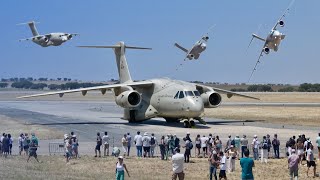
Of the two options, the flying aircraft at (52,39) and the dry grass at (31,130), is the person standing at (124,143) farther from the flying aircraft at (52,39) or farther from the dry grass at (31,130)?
the flying aircraft at (52,39)

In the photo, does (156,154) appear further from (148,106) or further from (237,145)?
(148,106)

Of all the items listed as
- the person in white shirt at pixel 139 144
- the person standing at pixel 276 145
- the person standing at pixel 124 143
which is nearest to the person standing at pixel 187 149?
the person in white shirt at pixel 139 144

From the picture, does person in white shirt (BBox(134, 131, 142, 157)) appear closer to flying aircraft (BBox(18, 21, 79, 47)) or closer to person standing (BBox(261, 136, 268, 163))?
person standing (BBox(261, 136, 268, 163))

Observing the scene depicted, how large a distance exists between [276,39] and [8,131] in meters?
19.4

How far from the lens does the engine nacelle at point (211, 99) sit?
48.8 metres

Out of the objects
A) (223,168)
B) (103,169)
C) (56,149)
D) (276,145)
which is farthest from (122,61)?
(223,168)

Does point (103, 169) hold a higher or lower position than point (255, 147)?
lower

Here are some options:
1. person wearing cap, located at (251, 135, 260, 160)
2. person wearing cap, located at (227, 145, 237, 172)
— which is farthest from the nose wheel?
person wearing cap, located at (227, 145, 237, 172)

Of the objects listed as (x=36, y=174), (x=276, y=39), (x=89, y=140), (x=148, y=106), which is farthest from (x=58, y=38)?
(x=36, y=174)

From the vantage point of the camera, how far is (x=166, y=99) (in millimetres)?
46438

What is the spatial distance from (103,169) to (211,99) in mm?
25696

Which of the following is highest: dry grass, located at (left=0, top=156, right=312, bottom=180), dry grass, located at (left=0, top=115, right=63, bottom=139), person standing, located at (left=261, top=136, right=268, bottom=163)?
dry grass, located at (left=0, top=115, right=63, bottom=139)

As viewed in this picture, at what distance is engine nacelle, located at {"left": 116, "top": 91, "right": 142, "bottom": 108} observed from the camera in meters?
47.9

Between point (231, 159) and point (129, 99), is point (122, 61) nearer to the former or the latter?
point (129, 99)
